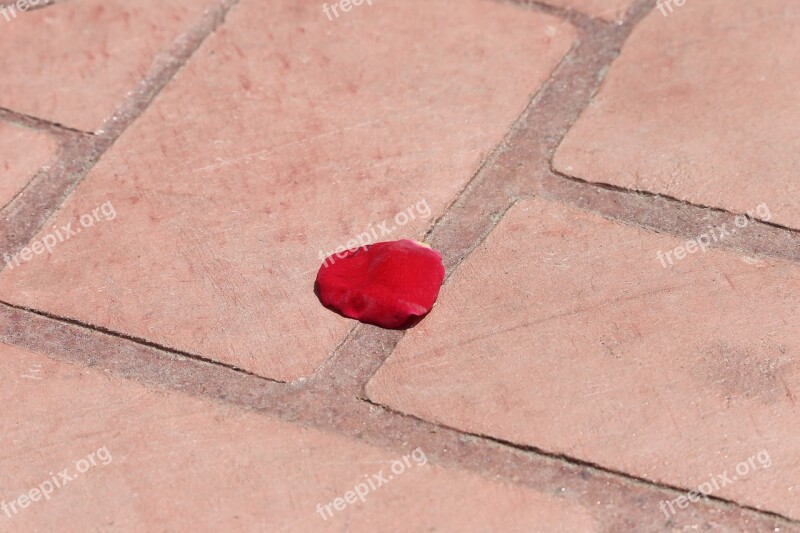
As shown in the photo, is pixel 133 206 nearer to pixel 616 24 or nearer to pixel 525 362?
pixel 525 362

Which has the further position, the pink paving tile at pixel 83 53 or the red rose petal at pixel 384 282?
the pink paving tile at pixel 83 53

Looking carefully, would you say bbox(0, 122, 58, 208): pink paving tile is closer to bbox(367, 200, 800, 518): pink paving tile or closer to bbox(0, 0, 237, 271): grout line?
bbox(0, 0, 237, 271): grout line

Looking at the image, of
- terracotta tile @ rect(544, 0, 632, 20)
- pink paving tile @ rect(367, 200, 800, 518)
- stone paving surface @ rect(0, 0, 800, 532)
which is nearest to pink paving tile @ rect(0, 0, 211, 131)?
stone paving surface @ rect(0, 0, 800, 532)

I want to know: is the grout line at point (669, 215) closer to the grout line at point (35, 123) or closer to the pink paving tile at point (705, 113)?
the pink paving tile at point (705, 113)

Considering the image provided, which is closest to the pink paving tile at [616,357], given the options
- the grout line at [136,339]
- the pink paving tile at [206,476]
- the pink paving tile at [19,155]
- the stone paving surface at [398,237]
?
the stone paving surface at [398,237]

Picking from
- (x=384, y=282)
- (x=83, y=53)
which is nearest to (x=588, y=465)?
(x=384, y=282)

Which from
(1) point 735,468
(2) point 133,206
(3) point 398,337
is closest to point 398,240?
(3) point 398,337
